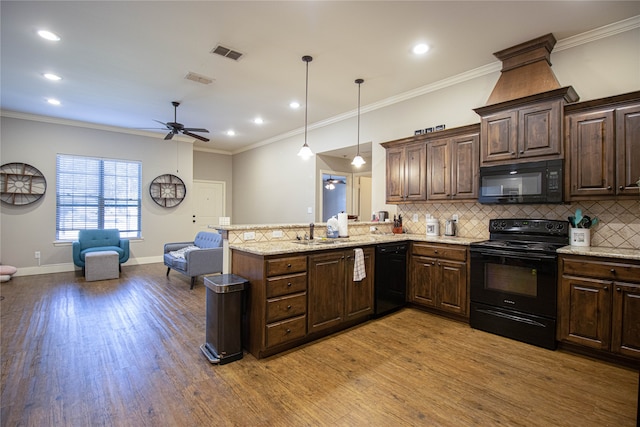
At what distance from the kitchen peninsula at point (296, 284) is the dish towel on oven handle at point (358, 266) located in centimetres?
3

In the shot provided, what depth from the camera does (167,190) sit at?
757 centimetres

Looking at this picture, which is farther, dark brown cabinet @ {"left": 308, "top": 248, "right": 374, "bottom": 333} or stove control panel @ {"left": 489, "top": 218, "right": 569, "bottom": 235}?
stove control panel @ {"left": 489, "top": 218, "right": 569, "bottom": 235}

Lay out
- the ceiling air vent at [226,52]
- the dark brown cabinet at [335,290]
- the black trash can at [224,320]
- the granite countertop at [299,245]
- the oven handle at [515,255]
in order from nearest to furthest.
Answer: the black trash can at [224,320] → the granite countertop at [299,245] → the oven handle at [515,255] → the dark brown cabinet at [335,290] → the ceiling air vent at [226,52]

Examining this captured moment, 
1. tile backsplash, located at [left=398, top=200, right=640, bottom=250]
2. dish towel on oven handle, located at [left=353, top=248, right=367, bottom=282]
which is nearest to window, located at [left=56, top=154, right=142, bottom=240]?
dish towel on oven handle, located at [left=353, top=248, right=367, bottom=282]

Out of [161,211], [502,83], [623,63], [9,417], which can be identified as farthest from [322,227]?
[161,211]

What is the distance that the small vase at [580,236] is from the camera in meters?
2.97

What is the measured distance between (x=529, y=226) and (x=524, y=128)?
107 centimetres

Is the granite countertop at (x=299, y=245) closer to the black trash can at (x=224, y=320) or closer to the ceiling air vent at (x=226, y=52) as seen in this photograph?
the black trash can at (x=224, y=320)

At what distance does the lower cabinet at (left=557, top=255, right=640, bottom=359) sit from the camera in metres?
2.46

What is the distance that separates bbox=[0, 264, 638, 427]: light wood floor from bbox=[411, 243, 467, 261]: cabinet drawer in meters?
0.78

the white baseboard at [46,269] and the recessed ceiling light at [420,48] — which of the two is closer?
the recessed ceiling light at [420,48]

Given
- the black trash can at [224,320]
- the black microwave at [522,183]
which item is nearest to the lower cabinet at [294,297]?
the black trash can at [224,320]

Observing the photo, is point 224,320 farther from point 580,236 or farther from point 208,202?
point 208,202

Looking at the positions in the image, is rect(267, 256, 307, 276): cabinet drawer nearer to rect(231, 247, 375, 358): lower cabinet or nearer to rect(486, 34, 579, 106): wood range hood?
rect(231, 247, 375, 358): lower cabinet
